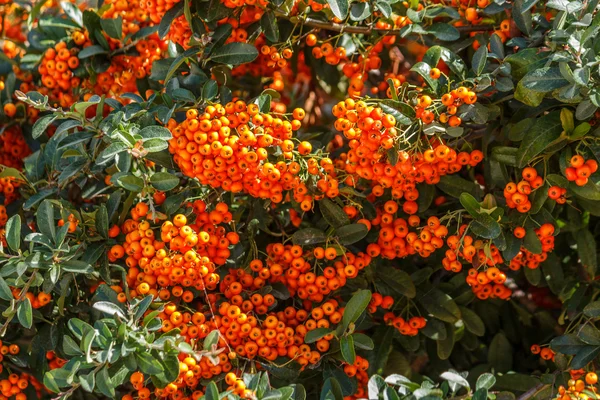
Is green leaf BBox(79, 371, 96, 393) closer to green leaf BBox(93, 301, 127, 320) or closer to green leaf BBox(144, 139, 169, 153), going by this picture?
green leaf BBox(93, 301, 127, 320)

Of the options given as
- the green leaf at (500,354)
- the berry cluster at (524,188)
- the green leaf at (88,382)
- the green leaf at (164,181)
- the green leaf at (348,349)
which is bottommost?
the green leaf at (500,354)

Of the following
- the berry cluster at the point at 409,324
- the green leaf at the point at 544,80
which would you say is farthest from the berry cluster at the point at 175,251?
the green leaf at the point at 544,80

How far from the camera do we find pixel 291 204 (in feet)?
8.75

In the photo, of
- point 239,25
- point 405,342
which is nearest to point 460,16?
→ point 239,25

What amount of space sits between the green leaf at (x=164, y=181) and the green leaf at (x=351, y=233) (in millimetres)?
540

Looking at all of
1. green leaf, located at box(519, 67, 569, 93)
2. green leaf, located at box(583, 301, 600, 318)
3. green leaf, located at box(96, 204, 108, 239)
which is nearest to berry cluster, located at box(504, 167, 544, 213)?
green leaf, located at box(519, 67, 569, 93)

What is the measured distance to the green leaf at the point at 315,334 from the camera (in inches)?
94.6

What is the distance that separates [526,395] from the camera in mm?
2543

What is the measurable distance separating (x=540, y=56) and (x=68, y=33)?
173 cm

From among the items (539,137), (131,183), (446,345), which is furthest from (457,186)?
(131,183)

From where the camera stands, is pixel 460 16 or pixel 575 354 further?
pixel 460 16

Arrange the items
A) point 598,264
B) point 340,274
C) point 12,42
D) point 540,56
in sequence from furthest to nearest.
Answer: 1. point 12,42
2. point 598,264
3. point 340,274
4. point 540,56

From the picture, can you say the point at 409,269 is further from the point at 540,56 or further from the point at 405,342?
the point at 540,56

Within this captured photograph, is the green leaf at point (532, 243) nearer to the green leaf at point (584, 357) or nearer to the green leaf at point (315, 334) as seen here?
the green leaf at point (584, 357)
